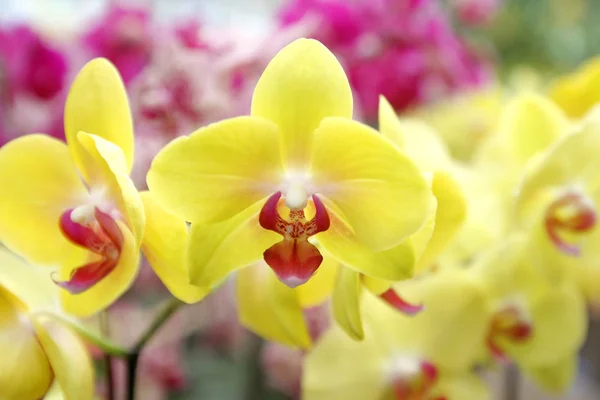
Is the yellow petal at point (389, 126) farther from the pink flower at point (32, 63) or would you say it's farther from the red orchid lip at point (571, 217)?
the pink flower at point (32, 63)

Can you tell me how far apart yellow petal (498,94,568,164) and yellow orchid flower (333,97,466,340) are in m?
0.20

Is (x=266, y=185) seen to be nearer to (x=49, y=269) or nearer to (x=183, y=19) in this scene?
(x=49, y=269)

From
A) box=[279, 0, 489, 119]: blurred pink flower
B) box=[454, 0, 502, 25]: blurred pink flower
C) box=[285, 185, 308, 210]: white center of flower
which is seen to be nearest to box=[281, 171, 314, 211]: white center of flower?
box=[285, 185, 308, 210]: white center of flower

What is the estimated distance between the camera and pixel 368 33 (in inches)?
29.8

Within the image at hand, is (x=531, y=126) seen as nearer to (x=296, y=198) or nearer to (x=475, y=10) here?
(x=296, y=198)

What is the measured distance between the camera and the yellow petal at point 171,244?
0.36m

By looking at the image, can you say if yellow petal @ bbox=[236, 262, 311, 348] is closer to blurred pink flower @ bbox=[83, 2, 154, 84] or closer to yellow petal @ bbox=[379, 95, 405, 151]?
yellow petal @ bbox=[379, 95, 405, 151]

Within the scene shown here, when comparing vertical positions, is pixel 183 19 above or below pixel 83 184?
above

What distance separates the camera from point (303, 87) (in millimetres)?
341

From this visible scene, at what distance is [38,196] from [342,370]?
25 centimetres

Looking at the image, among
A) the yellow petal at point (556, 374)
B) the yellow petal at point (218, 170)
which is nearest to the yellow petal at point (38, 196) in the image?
the yellow petal at point (218, 170)

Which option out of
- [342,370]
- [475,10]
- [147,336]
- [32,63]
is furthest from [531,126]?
[475,10]

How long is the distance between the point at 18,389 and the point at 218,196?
169mm

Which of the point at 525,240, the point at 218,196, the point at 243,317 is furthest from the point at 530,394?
the point at 218,196
